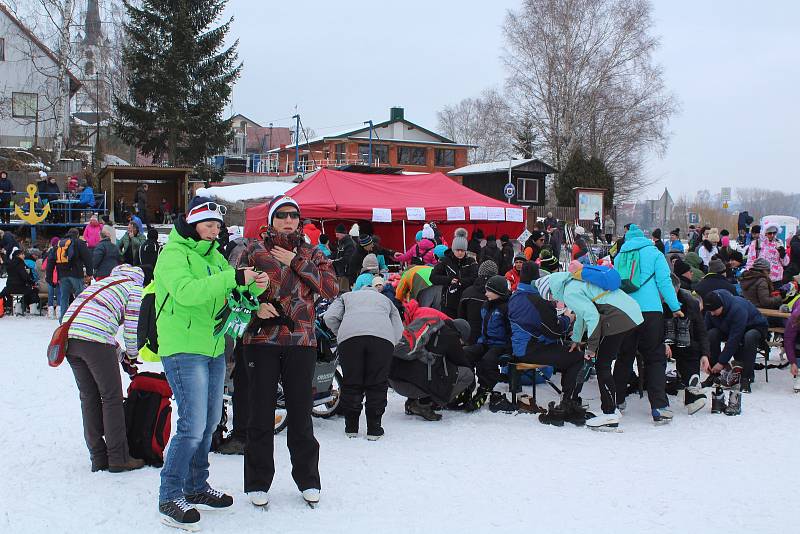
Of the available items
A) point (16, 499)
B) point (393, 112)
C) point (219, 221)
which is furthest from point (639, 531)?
point (393, 112)

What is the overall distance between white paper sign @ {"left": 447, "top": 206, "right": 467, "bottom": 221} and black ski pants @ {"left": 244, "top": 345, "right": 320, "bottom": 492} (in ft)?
42.7

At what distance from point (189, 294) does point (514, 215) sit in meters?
15.4

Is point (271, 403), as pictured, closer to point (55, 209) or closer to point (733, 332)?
point (733, 332)

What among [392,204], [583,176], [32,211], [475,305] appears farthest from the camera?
[583,176]

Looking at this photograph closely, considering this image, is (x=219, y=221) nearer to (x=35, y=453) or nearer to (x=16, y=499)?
(x=16, y=499)

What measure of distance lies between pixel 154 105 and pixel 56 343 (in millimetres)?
29386

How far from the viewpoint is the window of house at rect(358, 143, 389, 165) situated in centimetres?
5438

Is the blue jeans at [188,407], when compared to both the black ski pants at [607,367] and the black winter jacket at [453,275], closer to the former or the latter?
the black ski pants at [607,367]

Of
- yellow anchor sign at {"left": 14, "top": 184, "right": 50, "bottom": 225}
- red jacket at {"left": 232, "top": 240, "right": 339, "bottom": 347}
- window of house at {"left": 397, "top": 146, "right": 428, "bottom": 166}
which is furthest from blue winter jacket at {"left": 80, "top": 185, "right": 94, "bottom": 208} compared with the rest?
window of house at {"left": 397, "top": 146, "right": 428, "bottom": 166}

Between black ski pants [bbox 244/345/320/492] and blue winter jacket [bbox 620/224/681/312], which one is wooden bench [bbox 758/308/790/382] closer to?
blue winter jacket [bbox 620/224/681/312]

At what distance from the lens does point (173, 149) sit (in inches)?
1233

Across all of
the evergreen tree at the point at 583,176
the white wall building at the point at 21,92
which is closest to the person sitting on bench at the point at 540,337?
the evergreen tree at the point at 583,176

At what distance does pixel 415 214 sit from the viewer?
54.0 feet

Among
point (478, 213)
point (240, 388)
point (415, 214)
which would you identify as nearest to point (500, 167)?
point (478, 213)
